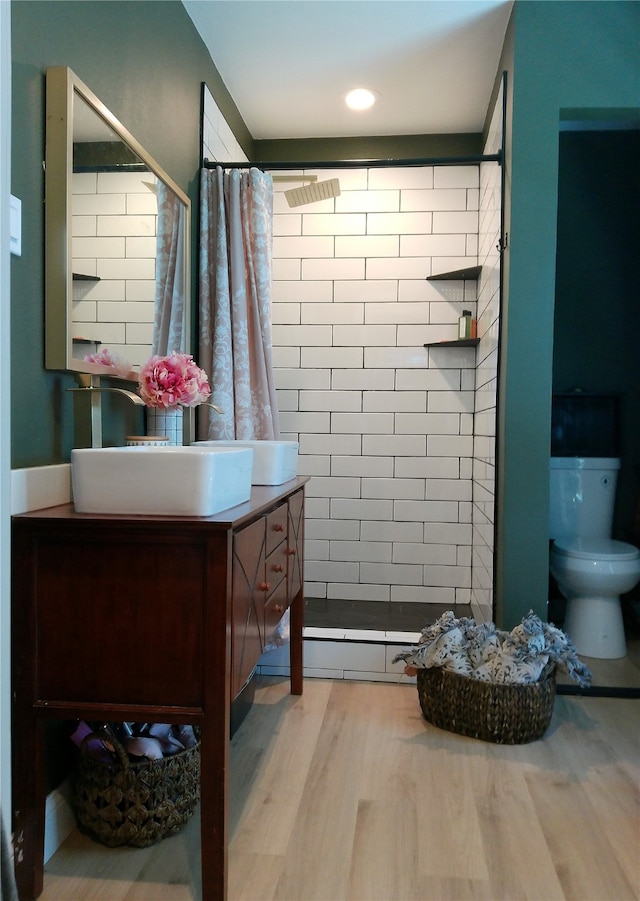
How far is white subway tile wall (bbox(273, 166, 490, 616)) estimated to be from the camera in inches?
140

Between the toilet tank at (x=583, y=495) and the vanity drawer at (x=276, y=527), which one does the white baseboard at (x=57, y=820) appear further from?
the toilet tank at (x=583, y=495)

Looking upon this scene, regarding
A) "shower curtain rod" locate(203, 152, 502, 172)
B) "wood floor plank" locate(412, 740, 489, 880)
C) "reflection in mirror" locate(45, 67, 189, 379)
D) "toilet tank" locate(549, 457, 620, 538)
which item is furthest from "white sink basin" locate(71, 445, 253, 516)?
"toilet tank" locate(549, 457, 620, 538)

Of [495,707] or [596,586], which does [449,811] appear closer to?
[495,707]

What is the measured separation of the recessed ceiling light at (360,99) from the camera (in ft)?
10.5

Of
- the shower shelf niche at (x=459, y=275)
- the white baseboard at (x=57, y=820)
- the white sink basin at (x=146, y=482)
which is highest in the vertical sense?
the shower shelf niche at (x=459, y=275)

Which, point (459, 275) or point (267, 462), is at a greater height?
point (459, 275)

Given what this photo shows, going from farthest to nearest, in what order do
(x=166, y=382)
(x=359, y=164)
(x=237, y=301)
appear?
(x=359, y=164)
(x=237, y=301)
(x=166, y=382)

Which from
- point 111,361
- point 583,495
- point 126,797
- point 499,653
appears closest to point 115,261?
point 111,361

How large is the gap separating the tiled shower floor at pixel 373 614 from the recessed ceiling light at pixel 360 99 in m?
2.53

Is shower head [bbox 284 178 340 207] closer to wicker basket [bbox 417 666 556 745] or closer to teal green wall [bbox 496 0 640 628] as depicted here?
teal green wall [bbox 496 0 640 628]

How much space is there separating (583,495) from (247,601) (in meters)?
2.39

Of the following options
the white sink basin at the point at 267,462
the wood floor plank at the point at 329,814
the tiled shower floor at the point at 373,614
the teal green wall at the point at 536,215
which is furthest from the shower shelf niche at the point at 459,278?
the wood floor plank at the point at 329,814

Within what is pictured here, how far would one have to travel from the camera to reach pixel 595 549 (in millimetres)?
3047

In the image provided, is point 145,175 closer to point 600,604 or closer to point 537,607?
point 537,607
